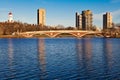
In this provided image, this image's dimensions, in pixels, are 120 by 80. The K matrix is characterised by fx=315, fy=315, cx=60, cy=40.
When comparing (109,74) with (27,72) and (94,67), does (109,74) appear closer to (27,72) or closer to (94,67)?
(94,67)

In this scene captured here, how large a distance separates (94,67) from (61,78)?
28.4ft

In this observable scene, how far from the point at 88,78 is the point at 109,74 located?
10.2 feet

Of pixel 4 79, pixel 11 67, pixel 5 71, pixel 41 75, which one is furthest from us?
pixel 11 67

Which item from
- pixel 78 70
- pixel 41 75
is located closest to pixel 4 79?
pixel 41 75

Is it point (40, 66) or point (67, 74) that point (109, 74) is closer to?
point (67, 74)

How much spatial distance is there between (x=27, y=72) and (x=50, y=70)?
2746 millimetres

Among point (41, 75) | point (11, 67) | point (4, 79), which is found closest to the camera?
point (4, 79)

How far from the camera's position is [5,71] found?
3306 cm

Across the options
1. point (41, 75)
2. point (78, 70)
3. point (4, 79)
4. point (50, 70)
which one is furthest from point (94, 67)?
point (4, 79)

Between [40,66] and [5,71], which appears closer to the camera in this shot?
[5,71]

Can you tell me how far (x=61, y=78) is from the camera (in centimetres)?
2923

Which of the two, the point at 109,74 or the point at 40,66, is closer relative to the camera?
the point at 109,74

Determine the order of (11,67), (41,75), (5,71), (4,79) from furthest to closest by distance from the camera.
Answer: (11,67)
(5,71)
(41,75)
(4,79)

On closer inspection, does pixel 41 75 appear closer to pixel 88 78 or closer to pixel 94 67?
pixel 88 78
